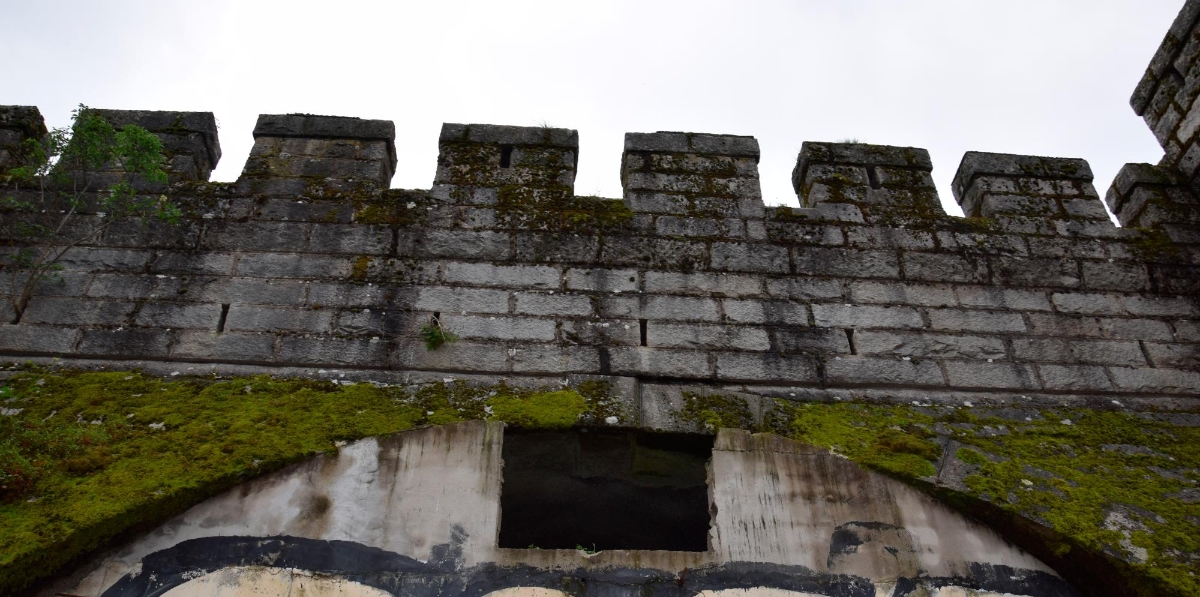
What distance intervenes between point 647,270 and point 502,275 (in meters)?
0.84

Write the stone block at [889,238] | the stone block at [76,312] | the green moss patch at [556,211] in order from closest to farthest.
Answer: the stone block at [76,312], the green moss patch at [556,211], the stone block at [889,238]

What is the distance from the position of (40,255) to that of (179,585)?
232cm

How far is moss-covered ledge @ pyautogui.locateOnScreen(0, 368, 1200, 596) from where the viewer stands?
140 inches

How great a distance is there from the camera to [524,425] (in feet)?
13.4

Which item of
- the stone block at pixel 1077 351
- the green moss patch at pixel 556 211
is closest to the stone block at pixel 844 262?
the stone block at pixel 1077 351

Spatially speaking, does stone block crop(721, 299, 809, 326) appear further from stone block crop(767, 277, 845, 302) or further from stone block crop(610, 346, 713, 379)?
stone block crop(610, 346, 713, 379)

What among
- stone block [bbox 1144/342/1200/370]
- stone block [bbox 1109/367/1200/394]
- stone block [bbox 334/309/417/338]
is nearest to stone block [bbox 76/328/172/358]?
stone block [bbox 334/309/417/338]

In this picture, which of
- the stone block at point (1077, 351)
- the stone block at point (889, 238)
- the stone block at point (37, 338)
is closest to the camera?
the stone block at point (37, 338)

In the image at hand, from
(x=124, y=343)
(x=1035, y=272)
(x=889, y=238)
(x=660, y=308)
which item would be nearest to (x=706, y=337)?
(x=660, y=308)

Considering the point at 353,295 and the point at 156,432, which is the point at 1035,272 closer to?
the point at 353,295

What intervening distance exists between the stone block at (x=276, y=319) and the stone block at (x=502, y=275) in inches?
27.9

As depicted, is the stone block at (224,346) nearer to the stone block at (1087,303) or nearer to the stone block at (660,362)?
the stone block at (660,362)

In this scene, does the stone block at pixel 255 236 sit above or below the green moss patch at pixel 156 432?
above

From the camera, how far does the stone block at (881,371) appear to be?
458 cm
